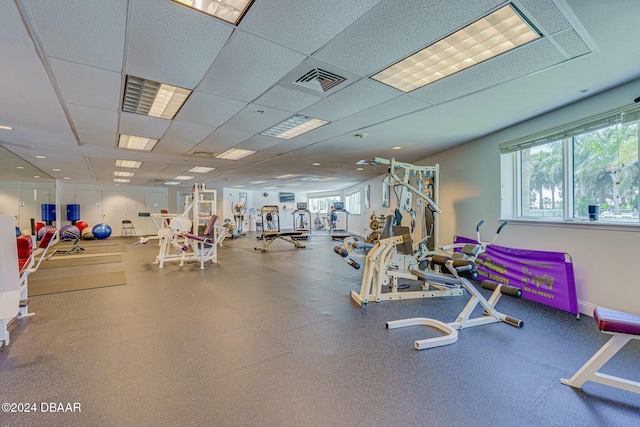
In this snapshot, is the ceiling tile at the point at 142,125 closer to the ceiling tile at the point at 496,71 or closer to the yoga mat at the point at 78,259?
the ceiling tile at the point at 496,71

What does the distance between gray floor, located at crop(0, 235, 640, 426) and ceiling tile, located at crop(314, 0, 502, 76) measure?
7.51ft

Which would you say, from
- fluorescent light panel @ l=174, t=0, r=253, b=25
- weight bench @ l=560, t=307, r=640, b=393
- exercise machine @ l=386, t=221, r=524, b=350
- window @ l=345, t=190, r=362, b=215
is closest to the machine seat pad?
weight bench @ l=560, t=307, r=640, b=393

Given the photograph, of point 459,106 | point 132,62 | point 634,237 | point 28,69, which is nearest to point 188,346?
point 132,62

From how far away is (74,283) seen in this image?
4.33 meters

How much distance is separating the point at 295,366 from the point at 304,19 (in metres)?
2.31

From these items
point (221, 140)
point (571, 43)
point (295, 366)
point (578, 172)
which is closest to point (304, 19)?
point (571, 43)

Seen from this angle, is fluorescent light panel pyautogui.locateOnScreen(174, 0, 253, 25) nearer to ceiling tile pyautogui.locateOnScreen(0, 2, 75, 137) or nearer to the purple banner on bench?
ceiling tile pyautogui.locateOnScreen(0, 2, 75, 137)

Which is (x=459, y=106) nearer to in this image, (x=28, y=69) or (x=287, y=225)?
(x=28, y=69)

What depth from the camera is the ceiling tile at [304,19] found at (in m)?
1.57

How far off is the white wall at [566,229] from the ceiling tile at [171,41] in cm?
362

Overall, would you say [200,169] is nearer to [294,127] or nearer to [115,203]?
[294,127]

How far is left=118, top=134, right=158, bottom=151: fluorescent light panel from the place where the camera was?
4.39 meters

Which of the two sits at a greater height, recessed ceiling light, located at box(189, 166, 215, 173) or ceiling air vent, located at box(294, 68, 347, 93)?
ceiling air vent, located at box(294, 68, 347, 93)

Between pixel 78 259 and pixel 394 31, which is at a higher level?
pixel 394 31
